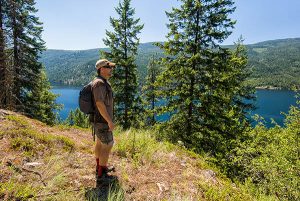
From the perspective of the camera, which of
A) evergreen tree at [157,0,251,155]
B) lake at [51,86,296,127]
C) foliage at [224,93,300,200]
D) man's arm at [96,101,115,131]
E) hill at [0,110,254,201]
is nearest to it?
hill at [0,110,254,201]

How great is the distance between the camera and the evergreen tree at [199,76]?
9359mm

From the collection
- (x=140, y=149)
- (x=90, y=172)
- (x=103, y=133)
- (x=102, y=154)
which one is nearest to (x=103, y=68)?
(x=103, y=133)

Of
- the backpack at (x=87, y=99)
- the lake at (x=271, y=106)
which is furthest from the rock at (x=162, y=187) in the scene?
the lake at (x=271, y=106)

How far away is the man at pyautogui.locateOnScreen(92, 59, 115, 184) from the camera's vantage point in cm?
346

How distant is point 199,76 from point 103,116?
7.17 m

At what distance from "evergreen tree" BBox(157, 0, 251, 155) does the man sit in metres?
5.84

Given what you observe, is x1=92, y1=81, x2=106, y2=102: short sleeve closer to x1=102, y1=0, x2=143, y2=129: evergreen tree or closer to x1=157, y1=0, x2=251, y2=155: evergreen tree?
x1=157, y1=0, x2=251, y2=155: evergreen tree

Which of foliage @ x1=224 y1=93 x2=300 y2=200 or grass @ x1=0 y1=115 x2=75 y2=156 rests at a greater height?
grass @ x1=0 y1=115 x2=75 y2=156

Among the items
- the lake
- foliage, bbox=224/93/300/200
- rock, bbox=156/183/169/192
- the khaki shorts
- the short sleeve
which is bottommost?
the lake

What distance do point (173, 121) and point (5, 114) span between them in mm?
6648

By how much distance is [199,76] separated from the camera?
385 inches

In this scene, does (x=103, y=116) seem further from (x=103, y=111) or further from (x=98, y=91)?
(x=98, y=91)

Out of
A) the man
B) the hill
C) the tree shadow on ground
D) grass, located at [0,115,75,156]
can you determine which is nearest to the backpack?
the man

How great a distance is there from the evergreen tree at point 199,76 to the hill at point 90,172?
4340 mm
